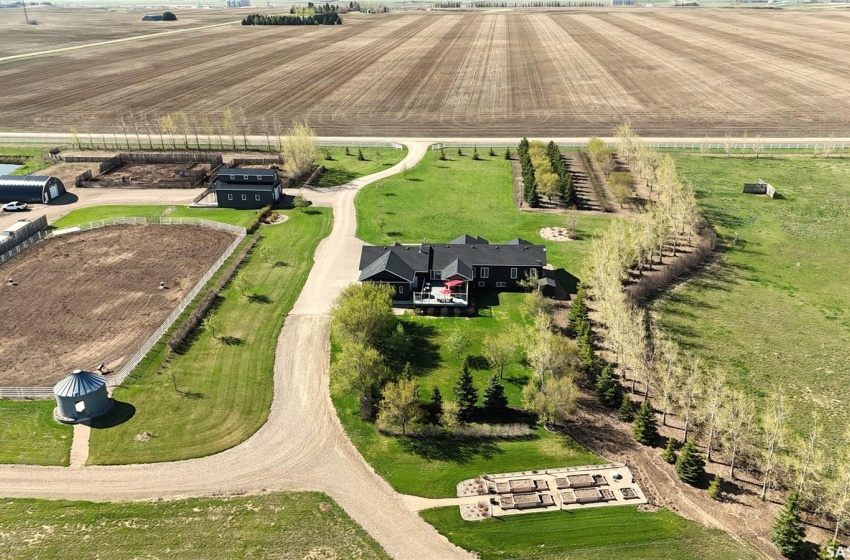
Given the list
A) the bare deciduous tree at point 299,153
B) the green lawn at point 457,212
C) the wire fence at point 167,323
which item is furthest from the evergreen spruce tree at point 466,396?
the bare deciduous tree at point 299,153

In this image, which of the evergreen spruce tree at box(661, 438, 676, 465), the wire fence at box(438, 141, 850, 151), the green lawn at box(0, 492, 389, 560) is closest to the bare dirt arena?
the green lawn at box(0, 492, 389, 560)

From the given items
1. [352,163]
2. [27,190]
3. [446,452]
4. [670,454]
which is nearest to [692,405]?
[670,454]

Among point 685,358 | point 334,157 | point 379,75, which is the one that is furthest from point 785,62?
point 685,358

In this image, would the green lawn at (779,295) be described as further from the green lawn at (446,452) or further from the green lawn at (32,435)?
the green lawn at (32,435)

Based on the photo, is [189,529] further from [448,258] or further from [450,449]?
[448,258]

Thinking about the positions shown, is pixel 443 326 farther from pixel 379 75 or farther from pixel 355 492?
pixel 379 75
